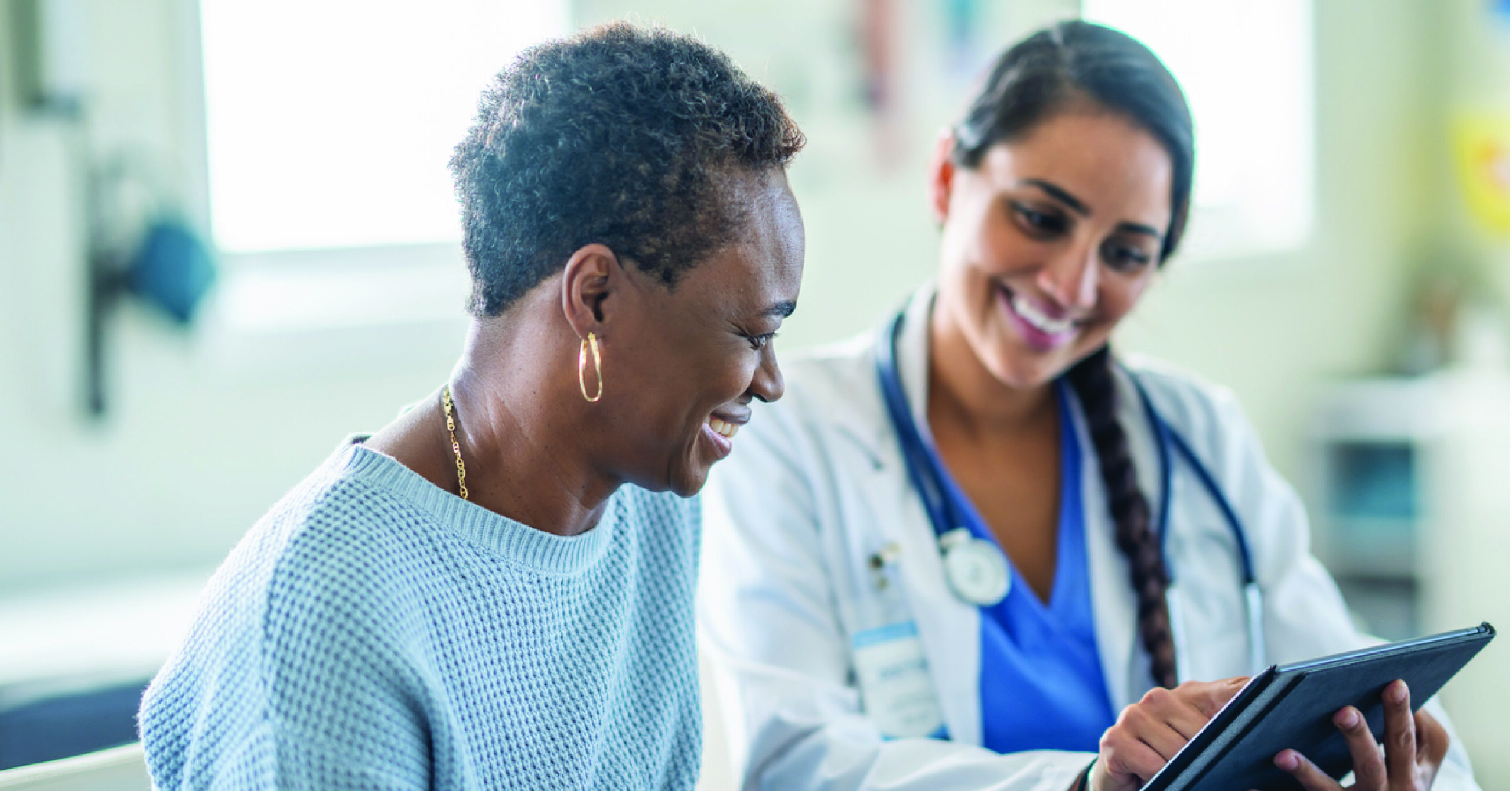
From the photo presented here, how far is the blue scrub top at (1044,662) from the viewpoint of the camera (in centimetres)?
142

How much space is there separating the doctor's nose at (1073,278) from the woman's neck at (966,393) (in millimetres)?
169

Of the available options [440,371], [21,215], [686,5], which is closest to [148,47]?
[21,215]

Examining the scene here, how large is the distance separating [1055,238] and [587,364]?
29.2 inches

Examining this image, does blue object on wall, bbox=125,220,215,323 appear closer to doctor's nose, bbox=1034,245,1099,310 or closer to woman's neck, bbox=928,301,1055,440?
woman's neck, bbox=928,301,1055,440

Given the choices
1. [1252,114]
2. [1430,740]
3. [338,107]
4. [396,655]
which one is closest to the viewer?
[396,655]

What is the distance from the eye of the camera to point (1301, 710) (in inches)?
38.3

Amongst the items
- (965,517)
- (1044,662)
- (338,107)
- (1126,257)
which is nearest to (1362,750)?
(1044,662)

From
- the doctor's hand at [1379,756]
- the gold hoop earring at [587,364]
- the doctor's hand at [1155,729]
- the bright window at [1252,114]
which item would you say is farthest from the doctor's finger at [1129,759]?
the bright window at [1252,114]

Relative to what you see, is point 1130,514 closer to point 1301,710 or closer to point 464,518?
point 1301,710

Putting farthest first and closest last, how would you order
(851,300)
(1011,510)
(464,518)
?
(851,300) < (1011,510) < (464,518)

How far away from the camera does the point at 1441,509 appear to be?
11.0 ft

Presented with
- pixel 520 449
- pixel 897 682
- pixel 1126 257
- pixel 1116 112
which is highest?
A: pixel 1116 112

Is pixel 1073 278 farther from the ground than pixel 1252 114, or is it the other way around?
pixel 1252 114

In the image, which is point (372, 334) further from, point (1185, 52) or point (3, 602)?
point (1185, 52)
